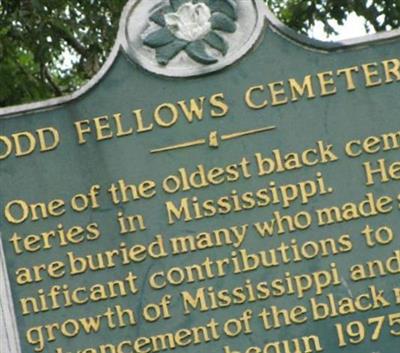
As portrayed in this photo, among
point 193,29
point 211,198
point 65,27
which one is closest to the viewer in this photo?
point 211,198

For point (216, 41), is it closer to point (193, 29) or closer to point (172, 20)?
point (193, 29)

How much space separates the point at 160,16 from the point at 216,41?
1.12 ft

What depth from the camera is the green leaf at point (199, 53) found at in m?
11.0

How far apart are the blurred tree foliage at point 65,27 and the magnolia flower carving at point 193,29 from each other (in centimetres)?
524

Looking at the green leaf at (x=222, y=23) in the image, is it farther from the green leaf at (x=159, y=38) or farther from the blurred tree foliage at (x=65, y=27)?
the blurred tree foliage at (x=65, y=27)

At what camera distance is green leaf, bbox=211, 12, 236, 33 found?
11.0 m

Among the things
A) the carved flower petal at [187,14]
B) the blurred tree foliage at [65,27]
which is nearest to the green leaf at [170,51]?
the carved flower petal at [187,14]

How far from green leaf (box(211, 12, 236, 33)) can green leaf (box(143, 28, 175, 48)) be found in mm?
243

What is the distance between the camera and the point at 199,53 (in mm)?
11039

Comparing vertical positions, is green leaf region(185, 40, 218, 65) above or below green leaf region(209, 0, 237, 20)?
below

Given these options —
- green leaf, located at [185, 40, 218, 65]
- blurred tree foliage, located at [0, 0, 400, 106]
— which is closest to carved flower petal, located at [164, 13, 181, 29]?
green leaf, located at [185, 40, 218, 65]

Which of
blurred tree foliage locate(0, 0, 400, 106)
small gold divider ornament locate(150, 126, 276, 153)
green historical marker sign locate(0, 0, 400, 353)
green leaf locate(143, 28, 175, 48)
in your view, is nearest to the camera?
green historical marker sign locate(0, 0, 400, 353)

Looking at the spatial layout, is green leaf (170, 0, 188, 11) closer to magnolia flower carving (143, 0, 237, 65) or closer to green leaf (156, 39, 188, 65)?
magnolia flower carving (143, 0, 237, 65)

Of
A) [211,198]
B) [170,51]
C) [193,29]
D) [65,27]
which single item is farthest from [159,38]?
[65,27]
